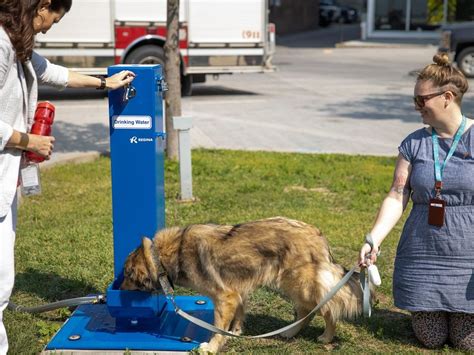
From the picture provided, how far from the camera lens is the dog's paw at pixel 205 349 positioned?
4035 millimetres

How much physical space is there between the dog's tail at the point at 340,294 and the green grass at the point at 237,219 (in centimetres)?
25

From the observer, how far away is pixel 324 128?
12258 millimetres

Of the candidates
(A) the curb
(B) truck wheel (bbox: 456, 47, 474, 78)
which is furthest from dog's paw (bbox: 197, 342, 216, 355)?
(A) the curb

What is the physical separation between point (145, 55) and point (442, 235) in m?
11.8

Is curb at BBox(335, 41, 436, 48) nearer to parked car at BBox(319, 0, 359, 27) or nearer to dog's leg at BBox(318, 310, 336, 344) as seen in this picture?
parked car at BBox(319, 0, 359, 27)

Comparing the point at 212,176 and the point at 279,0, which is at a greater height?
the point at 279,0

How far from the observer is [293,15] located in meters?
45.9

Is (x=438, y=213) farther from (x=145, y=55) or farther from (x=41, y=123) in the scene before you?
(x=145, y=55)

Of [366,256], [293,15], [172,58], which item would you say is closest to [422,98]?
[366,256]

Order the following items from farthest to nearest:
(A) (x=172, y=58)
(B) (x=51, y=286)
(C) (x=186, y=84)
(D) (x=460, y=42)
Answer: (D) (x=460, y=42), (C) (x=186, y=84), (A) (x=172, y=58), (B) (x=51, y=286)

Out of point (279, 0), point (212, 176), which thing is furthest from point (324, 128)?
point (279, 0)

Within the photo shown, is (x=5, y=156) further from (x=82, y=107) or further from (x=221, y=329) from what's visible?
(x=82, y=107)

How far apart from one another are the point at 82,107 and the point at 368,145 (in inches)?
243

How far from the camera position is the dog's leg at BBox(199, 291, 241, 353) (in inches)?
159
